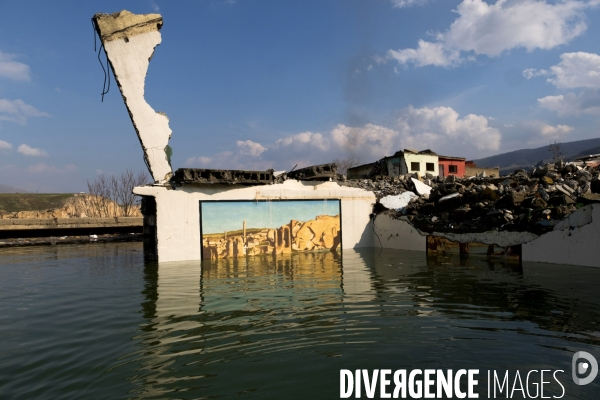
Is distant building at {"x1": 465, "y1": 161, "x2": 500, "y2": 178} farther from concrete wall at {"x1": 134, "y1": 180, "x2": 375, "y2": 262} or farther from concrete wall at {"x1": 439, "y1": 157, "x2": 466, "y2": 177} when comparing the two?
concrete wall at {"x1": 134, "y1": 180, "x2": 375, "y2": 262}

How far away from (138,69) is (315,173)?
916 centimetres

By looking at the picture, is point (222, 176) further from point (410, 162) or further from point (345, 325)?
point (410, 162)

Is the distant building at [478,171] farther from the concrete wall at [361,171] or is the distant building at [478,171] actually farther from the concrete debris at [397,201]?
the concrete debris at [397,201]

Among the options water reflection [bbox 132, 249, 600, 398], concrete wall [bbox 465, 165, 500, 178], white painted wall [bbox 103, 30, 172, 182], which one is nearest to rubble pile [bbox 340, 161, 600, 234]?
water reflection [bbox 132, 249, 600, 398]

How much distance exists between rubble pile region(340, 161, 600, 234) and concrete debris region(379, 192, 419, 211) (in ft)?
0.26

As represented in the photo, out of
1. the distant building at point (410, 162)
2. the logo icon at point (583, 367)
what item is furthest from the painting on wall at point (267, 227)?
the distant building at point (410, 162)

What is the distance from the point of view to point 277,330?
5.82 m

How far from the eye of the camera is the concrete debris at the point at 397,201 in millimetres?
19391

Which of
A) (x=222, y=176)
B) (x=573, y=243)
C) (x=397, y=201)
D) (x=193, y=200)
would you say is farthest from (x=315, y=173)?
(x=573, y=243)

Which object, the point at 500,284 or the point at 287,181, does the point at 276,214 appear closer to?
the point at 287,181

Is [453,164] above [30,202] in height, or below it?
above

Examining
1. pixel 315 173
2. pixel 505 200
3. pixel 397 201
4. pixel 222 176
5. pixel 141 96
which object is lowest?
pixel 505 200

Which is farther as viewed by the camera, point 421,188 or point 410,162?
point 410,162

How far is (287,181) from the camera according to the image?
18.0 m
